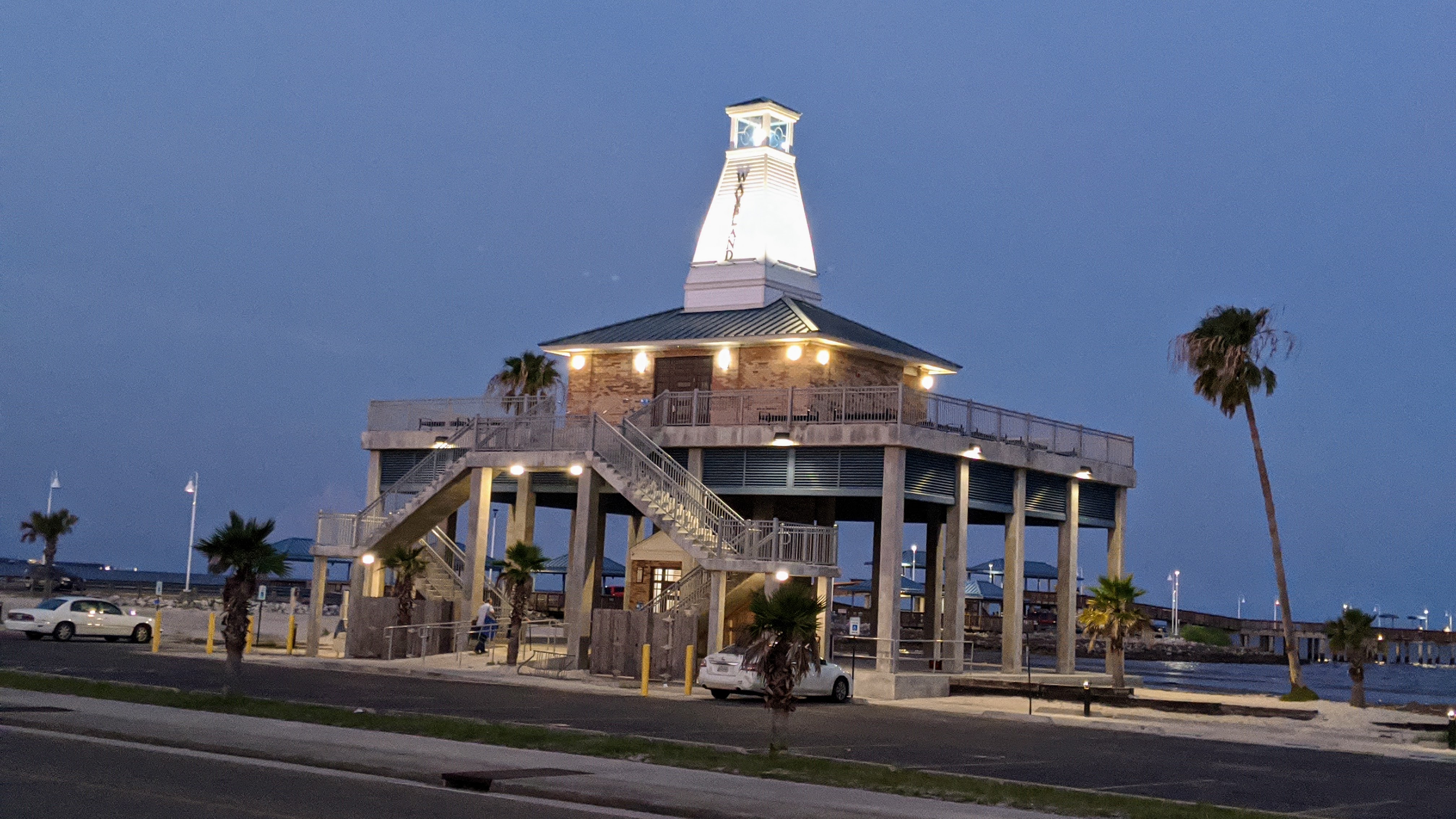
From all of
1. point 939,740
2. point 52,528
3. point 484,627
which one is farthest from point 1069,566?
point 52,528

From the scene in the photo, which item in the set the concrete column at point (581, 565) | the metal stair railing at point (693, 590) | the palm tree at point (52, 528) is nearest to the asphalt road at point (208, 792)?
the metal stair railing at point (693, 590)

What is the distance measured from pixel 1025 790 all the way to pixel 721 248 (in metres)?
32.5

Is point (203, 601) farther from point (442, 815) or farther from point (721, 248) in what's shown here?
point (442, 815)

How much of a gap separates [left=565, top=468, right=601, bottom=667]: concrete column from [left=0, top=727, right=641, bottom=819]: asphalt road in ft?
71.4

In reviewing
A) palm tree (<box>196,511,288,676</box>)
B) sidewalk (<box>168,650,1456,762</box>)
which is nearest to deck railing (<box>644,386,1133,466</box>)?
sidewalk (<box>168,650,1456,762</box>)

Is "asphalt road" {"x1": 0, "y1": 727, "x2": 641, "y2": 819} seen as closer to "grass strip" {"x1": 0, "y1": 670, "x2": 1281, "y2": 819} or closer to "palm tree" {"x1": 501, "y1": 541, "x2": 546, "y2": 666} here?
"grass strip" {"x1": 0, "y1": 670, "x2": 1281, "y2": 819}

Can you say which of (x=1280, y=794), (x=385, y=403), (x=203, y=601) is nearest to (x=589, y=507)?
(x=385, y=403)

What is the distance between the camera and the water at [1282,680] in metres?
58.2

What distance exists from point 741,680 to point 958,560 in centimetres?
1032

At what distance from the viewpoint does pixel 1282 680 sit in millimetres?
74062

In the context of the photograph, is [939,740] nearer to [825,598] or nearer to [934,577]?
[825,598]

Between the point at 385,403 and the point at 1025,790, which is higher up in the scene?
the point at 385,403

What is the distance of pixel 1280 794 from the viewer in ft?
63.3

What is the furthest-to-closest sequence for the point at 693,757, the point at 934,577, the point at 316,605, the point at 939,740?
the point at 934,577, the point at 316,605, the point at 939,740, the point at 693,757
